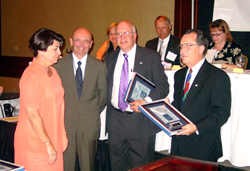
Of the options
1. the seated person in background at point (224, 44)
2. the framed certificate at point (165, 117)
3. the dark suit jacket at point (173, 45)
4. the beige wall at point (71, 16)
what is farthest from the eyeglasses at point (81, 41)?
the beige wall at point (71, 16)

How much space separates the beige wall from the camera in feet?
17.6

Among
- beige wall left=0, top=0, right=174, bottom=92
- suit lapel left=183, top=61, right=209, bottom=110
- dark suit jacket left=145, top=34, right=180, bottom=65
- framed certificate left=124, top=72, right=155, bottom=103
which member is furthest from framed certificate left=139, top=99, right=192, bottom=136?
beige wall left=0, top=0, right=174, bottom=92

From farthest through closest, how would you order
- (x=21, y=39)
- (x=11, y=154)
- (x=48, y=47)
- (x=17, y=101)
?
1. (x=21, y=39)
2. (x=17, y=101)
3. (x=11, y=154)
4. (x=48, y=47)

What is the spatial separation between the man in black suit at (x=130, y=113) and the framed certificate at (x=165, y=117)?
1.34ft

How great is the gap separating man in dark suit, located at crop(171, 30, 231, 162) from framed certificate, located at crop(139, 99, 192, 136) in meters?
0.06

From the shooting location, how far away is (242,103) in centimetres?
269

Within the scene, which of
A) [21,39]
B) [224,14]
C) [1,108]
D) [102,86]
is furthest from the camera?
[21,39]

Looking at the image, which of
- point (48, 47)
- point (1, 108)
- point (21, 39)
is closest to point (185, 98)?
point (48, 47)

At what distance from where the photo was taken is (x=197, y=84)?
6.30 ft

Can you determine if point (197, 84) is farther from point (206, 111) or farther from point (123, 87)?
point (123, 87)

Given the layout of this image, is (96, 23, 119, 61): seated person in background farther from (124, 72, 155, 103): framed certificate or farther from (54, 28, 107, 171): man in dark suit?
(124, 72, 155, 103): framed certificate

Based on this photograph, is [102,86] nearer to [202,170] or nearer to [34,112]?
[34,112]

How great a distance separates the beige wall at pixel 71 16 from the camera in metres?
5.35

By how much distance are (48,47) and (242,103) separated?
201 cm
